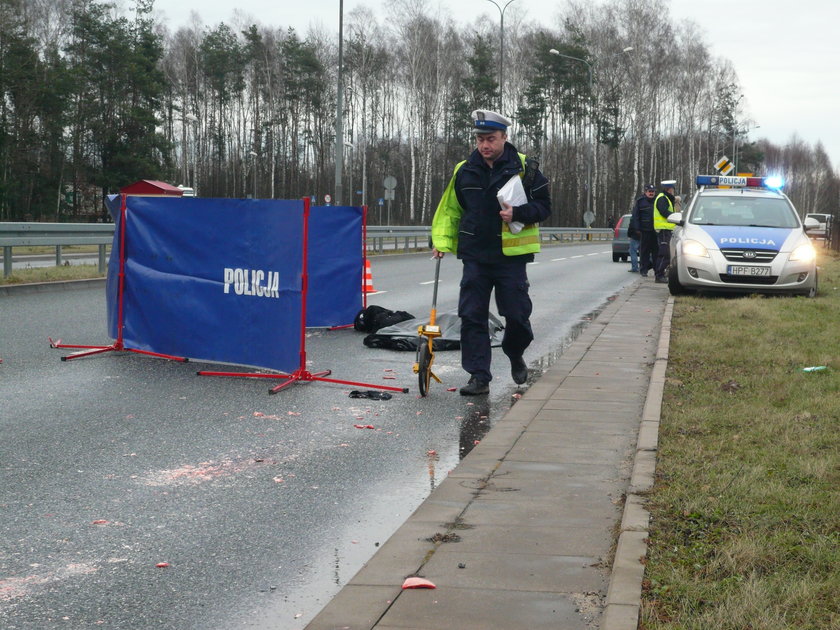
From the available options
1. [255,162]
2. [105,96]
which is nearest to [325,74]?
[255,162]

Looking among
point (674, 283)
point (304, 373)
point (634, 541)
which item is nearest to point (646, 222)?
point (674, 283)

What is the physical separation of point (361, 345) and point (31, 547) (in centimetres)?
695

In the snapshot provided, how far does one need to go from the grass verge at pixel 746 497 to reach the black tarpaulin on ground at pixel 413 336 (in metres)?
2.10

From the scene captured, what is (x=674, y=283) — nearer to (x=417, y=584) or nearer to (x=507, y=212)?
(x=507, y=212)

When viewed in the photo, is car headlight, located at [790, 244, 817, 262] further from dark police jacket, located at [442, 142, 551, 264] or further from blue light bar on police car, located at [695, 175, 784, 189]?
dark police jacket, located at [442, 142, 551, 264]

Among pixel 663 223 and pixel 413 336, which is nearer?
pixel 413 336

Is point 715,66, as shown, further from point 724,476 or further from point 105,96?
point 724,476

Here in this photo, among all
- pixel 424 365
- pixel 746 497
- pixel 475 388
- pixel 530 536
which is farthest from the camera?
pixel 475 388

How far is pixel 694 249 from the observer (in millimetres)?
16781

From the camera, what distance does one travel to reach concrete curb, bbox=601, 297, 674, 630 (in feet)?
11.3

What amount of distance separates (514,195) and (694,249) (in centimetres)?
971

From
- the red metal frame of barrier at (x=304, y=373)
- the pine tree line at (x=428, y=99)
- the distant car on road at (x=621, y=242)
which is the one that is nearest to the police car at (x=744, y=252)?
the red metal frame of barrier at (x=304, y=373)

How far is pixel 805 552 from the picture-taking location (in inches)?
161

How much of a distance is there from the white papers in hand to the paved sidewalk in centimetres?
119
